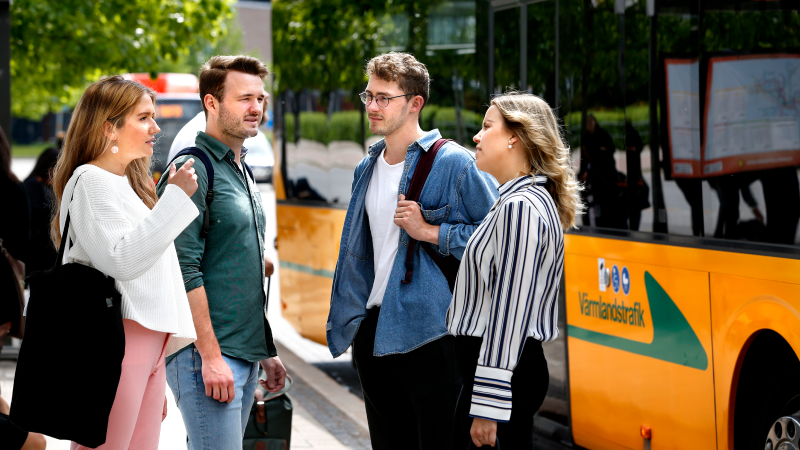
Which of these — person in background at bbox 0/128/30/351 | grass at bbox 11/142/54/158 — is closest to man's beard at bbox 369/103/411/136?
person in background at bbox 0/128/30/351

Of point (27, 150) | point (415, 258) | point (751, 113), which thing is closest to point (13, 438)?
point (415, 258)

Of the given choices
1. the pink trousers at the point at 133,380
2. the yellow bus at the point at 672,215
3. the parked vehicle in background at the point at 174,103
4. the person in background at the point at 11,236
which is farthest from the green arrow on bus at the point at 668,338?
the parked vehicle in background at the point at 174,103

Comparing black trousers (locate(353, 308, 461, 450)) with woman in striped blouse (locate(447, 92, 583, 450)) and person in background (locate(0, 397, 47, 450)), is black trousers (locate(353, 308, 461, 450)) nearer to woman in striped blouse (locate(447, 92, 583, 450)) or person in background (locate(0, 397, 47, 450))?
woman in striped blouse (locate(447, 92, 583, 450))

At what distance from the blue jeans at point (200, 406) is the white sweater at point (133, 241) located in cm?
24

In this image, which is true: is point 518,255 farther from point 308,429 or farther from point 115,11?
point 115,11

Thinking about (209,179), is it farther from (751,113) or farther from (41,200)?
(41,200)

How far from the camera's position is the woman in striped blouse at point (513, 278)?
2947mm

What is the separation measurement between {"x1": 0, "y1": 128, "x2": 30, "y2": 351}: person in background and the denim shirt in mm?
2341

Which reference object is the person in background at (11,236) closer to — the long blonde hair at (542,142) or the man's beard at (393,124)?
the man's beard at (393,124)

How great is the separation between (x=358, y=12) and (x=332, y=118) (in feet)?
3.24

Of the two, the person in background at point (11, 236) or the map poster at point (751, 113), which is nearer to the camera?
the map poster at point (751, 113)

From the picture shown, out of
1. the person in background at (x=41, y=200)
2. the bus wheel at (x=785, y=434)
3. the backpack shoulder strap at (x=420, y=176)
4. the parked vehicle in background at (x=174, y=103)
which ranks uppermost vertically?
the parked vehicle in background at (x=174, y=103)

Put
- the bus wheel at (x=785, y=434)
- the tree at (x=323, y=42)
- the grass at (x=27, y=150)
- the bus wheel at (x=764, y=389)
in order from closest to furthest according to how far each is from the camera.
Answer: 1. the bus wheel at (x=785, y=434)
2. the bus wheel at (x=764, y=389)
3. the tree at (x=323, y=42)
4. the grass at (x=27, y=150)

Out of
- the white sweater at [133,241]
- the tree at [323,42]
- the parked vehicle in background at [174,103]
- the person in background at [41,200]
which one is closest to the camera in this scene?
the white sweater at [133,241]
